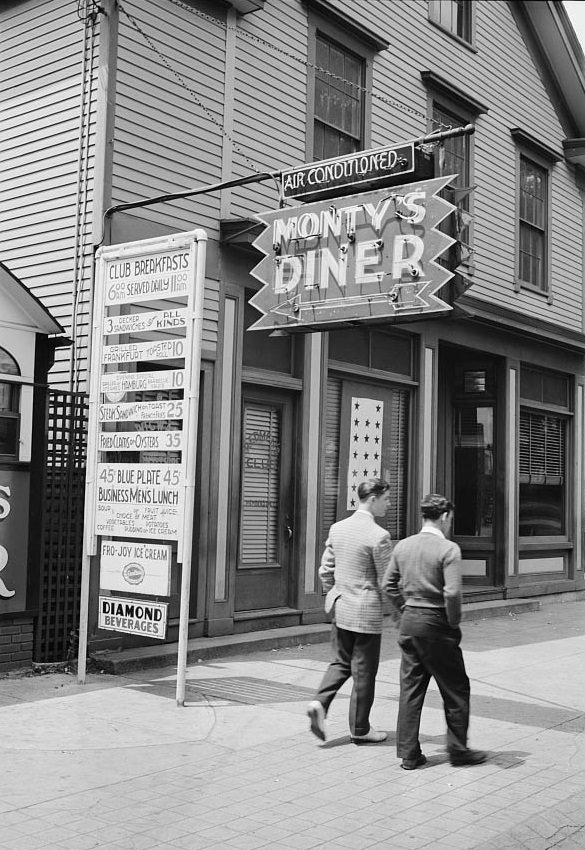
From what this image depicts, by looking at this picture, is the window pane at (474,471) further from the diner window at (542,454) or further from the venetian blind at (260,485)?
the venetian blind at (260,485)

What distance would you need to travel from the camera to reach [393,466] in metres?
13.5

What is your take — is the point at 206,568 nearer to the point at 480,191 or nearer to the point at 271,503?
the point at 271,503

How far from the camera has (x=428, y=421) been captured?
13.9 meters

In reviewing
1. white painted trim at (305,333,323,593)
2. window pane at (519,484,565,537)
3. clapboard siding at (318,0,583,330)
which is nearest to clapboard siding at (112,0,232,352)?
white painted trim at (305,333,323,593)

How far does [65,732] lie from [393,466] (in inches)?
289

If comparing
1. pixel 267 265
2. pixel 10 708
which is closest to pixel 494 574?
pixel 267 265

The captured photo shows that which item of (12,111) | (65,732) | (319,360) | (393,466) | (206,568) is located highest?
(12,111)

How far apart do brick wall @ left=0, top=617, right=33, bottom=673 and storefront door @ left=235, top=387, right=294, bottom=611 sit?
2741 millimetres

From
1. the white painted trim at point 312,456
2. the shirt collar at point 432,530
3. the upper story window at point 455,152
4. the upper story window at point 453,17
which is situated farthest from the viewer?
the upper story window at point 453,17

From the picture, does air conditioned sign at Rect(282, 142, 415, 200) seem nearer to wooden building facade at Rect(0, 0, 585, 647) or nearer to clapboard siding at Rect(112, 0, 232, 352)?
wooden building facade at Rect(0, 0, 585, 647)

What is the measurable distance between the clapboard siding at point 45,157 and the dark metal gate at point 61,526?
59 centimetres

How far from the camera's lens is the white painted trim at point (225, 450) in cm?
1054

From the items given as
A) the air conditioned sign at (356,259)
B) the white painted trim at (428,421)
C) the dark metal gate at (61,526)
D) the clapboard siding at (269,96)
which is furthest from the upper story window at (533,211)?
the dark metal gate at (61,526)

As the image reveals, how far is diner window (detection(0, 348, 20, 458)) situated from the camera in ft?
28.6
